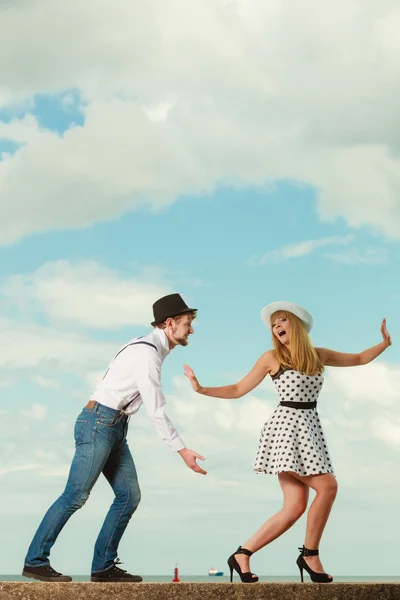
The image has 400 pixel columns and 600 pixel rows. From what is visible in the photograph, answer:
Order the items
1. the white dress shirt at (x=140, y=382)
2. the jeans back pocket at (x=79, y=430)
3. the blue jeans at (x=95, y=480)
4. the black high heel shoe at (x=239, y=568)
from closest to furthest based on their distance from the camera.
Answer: the white dress shirt at (x=140, y=382) → the blue jeans at (x=95, y=480) → the jeans back pocket at (x=79, y=430) → the black high heel shoe at (x=239, y=568)

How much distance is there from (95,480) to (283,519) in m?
1.82

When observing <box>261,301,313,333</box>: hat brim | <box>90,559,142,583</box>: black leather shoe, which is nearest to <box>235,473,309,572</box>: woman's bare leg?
<box>90,559,142,583</box>: black leather shoe

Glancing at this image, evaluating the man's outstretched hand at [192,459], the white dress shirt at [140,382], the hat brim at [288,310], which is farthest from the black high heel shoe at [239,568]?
the hat brim at [288,310]

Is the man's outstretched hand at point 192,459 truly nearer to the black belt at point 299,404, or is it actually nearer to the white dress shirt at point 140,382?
the white dress shirt at point 140,382

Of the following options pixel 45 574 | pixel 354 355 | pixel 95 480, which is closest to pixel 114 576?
pixel 45 574

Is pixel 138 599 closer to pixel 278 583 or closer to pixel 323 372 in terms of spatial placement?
pixel 278 583

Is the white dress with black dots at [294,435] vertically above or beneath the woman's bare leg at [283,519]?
above

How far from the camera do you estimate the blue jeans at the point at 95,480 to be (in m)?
7.48

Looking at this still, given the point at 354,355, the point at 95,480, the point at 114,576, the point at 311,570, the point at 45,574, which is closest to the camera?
the point at 45,574

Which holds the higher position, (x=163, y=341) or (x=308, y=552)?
(x=163, y=341)

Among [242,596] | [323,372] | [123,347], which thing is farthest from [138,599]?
[323,372]

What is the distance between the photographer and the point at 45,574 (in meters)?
7.45

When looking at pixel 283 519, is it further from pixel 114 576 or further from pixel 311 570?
pixel 114 576

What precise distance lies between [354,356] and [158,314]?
2162mm
